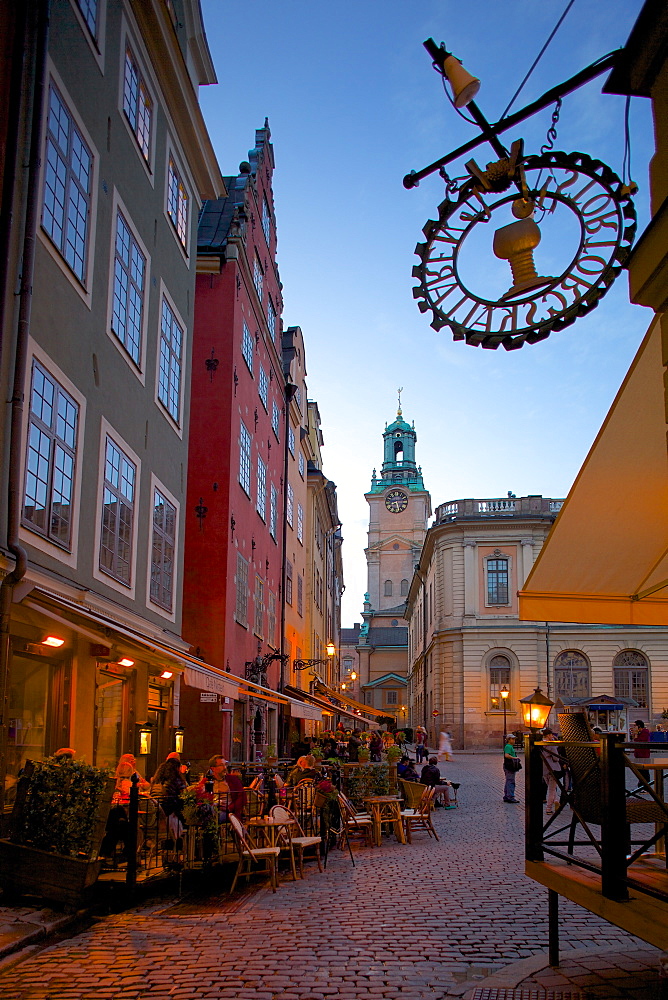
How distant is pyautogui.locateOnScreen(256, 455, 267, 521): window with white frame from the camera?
27.6 m

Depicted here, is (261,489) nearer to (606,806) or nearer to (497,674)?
(606,806)

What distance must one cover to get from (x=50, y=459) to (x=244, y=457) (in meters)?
13.3

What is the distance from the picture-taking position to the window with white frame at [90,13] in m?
12.9

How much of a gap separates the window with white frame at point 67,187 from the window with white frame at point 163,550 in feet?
17.8

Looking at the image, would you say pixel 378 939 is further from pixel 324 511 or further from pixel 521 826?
pixel 324 511

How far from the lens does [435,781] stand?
20.0 metres

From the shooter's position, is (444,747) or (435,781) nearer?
(435,781)

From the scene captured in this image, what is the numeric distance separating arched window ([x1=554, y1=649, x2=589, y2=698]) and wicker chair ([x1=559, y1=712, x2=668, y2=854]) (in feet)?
167

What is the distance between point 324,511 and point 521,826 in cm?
3407

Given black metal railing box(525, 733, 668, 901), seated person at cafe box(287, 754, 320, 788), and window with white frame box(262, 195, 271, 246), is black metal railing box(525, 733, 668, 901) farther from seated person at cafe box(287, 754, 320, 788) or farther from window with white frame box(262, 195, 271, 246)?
window with white frame box(262, 195, 271, 246)

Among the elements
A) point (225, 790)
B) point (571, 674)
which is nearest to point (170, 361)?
point (225, 790)

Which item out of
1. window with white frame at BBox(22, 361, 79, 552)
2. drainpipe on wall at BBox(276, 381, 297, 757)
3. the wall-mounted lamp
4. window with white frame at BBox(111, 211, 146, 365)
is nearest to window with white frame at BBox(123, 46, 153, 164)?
window with white frame at BBox(111, 211, 146, 365)

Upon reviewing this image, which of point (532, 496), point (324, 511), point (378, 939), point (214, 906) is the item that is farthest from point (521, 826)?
point (532, 496)

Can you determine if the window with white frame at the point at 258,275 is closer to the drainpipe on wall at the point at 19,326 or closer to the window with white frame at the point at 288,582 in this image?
the window with white frame at the point at 288,582
